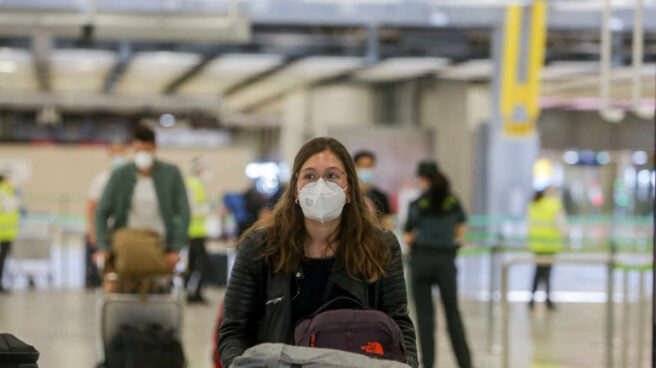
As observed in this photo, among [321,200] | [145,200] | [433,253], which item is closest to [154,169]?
[145,200]

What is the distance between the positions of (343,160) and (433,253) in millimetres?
3845

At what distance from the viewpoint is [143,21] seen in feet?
26.7

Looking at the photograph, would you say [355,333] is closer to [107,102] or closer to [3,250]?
[3,250]

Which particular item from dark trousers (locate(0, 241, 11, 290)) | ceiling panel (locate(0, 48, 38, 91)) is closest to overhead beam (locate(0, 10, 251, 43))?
dark trousers (locate(0, 241, 11, 290))

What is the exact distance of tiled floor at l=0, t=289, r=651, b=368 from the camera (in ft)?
26.5

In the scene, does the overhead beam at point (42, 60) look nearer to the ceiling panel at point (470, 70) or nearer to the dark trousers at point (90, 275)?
the dark trousers at point (90, 275)

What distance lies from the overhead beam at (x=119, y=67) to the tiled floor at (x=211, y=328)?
6577 mm

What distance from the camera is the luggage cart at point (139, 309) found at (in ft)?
19.5

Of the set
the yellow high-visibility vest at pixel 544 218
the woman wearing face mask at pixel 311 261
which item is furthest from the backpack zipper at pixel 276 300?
the yellow high-visibility vest at pixel 544 218

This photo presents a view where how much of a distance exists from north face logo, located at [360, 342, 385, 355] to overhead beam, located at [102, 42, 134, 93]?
16.3 metres

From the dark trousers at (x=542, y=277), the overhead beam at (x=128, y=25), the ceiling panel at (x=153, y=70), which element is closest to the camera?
the overhead beam at (x=128, y=25)

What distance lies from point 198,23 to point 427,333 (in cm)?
331

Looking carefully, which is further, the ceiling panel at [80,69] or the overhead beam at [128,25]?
the ceiling panel at [80,69]

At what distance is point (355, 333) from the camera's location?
2.65 metres
